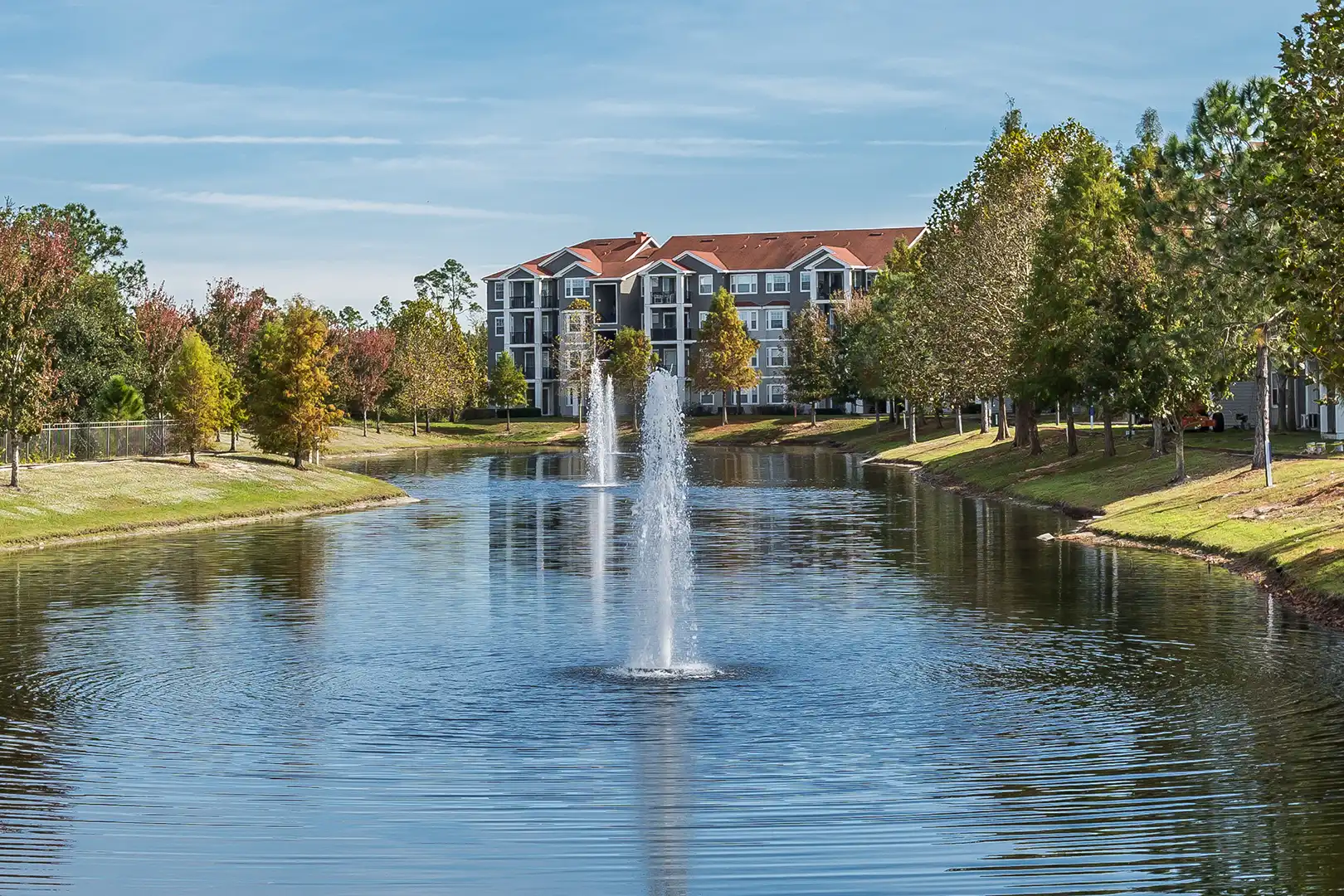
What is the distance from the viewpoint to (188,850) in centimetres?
1577

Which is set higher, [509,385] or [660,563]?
[509,385]

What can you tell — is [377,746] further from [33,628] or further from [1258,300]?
[1258,300]

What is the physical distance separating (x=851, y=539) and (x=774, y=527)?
18.6 feet

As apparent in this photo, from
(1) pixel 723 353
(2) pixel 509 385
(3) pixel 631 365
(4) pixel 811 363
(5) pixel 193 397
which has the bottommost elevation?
(5) pixel 193 397

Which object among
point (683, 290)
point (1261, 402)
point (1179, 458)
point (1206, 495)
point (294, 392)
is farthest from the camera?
point (683, 290)

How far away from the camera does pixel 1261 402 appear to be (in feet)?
175

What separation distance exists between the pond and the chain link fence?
82.1ft

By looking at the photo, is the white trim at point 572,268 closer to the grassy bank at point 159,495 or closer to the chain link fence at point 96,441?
the grassy bank at point 159,495

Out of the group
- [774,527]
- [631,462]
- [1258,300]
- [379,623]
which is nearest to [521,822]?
[379,623]

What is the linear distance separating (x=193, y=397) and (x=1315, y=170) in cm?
5367

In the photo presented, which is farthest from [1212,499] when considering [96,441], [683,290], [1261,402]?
[683,290]

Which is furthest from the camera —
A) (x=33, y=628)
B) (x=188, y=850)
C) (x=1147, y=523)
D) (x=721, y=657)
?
(x=1147, y=523)

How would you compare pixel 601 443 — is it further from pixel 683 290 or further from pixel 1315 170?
pixel 683 290

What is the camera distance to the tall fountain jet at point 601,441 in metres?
91.4
